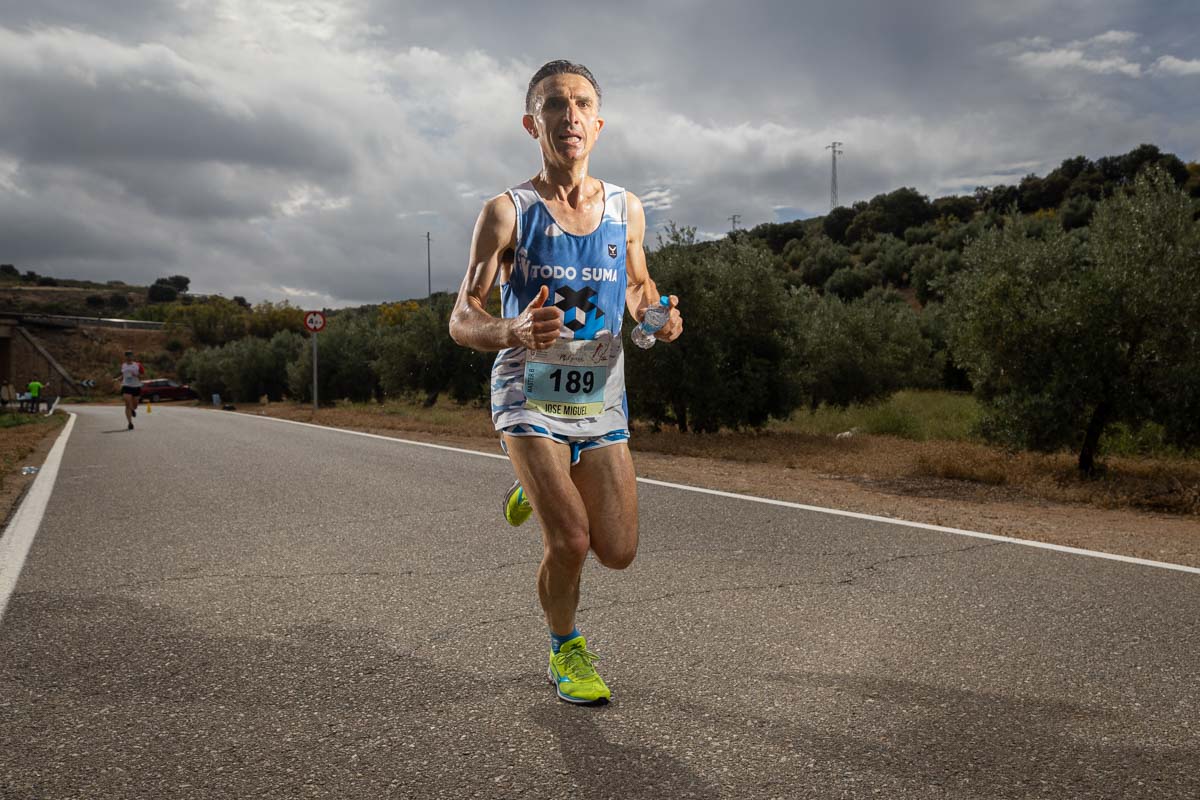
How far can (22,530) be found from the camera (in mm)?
7914

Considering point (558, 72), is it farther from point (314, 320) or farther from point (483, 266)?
point (314, 320)

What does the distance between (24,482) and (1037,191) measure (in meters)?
82.4

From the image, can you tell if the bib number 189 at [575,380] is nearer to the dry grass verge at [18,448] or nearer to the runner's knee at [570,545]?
the runner's knee at [570,545]

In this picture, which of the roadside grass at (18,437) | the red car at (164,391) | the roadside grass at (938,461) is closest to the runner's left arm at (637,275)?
the roadside grass at (938,461)

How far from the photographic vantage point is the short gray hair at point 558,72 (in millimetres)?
3231

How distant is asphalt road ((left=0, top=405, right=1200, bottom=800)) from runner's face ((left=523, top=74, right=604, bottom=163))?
2.09 meters

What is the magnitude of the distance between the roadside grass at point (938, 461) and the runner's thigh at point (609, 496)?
8.35 metres

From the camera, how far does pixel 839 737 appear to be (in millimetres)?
3340

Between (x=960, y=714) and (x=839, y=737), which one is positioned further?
(x=960, y=714)

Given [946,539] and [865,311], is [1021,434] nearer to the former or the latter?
[946,539]

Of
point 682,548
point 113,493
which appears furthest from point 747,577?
point 113,493

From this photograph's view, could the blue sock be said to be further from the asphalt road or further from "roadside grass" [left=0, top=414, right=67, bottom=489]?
"roadside grass" [left=0, top=414, right=67, bottom=489]

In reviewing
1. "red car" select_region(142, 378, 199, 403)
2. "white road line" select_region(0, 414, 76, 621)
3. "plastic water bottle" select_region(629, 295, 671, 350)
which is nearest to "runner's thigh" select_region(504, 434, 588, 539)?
"plastic water bottle" select_region(629, 295, 671, 350)

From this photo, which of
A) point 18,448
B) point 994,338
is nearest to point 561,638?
point 994,338
